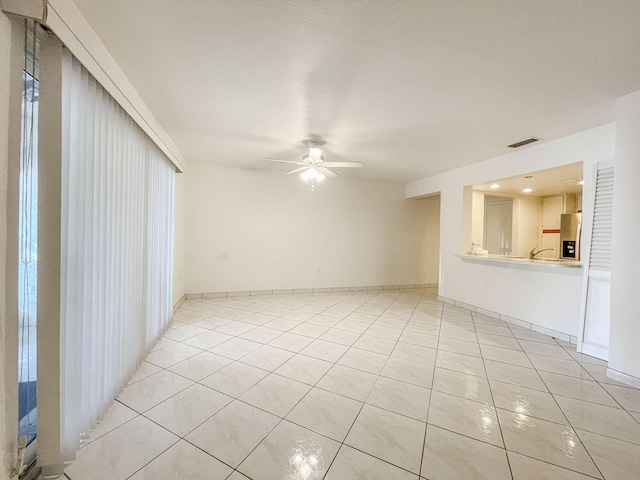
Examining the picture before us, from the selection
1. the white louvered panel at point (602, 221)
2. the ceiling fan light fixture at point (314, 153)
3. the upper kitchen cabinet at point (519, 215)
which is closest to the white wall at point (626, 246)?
the white louvered panel at point (602, 221)

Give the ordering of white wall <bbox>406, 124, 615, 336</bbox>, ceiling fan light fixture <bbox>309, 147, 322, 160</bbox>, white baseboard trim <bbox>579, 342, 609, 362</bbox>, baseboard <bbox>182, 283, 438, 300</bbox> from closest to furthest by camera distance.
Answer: white baseboard trim <bbox>579, 342, 609, 362</bbox>
white wall <bbox>406, 124, 615, 336</bbox>
ceiling fan light fixture <bbox>309, 147, 322, 160</bbox>
baseboard <bbox>182, 283, 438, 300</bbox>

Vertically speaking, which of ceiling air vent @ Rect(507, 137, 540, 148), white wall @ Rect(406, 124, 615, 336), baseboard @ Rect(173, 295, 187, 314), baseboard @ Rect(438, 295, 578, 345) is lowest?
baseboard @ Rect(173, 295, 187, 314)

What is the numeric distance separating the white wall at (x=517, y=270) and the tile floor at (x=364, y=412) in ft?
1.69

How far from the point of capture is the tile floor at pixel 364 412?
1.35 meters

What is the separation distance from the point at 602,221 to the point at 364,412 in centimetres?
325

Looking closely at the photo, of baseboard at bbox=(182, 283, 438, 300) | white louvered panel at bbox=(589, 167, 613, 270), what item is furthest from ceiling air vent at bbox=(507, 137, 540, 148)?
baseboard at bbox=(182, 283, 438, 300)

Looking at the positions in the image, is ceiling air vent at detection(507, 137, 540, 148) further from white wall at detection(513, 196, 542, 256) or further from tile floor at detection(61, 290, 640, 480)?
white wall at detection(513, 196, 542, 256)

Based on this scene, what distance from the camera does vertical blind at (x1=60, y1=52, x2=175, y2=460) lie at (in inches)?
52.7

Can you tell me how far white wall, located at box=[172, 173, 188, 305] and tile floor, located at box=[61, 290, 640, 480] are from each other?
4.51 feet

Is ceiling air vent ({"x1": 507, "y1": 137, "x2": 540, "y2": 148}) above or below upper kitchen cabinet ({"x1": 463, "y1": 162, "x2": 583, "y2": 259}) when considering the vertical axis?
above

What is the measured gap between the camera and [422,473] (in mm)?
1316

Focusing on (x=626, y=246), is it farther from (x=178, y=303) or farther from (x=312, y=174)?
(x=178, y=303)

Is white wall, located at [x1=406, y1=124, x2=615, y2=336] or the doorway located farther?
the doorway

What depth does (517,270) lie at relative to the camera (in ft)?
12.5
